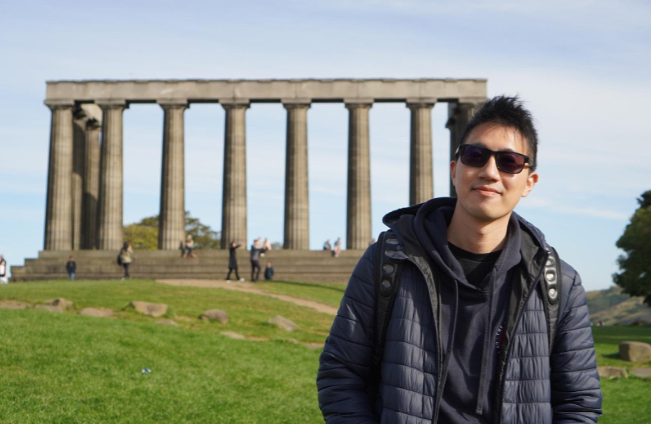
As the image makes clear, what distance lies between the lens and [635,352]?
81.1 ft

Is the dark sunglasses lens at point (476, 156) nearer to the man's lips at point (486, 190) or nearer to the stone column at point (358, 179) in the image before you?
the man's lips at point (486, 190)

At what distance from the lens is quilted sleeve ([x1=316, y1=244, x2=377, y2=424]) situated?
14.1ft

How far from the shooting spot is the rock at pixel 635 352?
80.9ft

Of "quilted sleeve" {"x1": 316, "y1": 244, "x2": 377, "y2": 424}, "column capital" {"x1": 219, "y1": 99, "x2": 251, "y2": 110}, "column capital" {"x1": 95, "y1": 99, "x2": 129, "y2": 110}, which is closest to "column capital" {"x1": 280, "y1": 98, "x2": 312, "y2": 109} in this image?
"column capital" {"x1": 219, "y1": 99, "x2": 251, "y2": 110}

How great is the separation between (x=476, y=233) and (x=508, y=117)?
26.9 inches

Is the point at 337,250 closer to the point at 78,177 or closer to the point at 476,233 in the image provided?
the point at 78,177

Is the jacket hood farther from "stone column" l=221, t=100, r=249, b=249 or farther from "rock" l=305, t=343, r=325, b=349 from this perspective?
"stone column" l=221, t=100, r=249, b=249

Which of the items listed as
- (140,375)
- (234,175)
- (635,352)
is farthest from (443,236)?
(234,175)

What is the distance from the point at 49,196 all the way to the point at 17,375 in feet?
189

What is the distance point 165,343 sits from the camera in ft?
63.1

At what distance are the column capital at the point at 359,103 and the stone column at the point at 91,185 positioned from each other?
25.6 metres

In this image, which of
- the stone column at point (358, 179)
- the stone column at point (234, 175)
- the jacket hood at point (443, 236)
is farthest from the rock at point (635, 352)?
the stone column at point (234, 175)

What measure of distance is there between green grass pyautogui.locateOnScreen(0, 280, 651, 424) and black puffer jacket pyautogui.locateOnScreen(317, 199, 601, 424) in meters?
8.92

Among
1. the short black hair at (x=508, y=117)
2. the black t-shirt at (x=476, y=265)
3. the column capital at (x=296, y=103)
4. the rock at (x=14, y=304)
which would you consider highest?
the column capital at (x=296, y=103)
